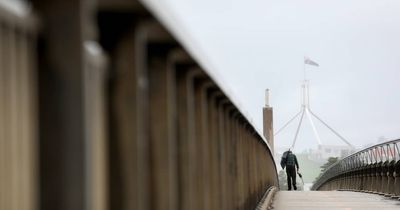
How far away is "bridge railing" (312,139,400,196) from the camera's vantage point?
23.3 m

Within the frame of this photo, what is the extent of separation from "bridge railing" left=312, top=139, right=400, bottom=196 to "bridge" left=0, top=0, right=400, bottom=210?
16.6 m

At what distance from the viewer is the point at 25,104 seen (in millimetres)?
3498

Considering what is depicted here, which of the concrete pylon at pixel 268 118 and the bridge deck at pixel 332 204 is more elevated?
the concrete pylon at pixel 268 118

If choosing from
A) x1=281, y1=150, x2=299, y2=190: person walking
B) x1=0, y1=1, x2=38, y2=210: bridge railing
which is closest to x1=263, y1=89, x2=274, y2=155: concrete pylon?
x1=281, y1=150, x2=299, y2=190: person walking

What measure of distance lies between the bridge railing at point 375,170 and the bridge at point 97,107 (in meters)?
16.6

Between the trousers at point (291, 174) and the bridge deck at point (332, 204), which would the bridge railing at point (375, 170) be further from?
the trousers at point (291, 174)

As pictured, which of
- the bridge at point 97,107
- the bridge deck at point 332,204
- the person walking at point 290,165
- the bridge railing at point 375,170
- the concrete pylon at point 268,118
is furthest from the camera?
the concrete pylon at point 268,118

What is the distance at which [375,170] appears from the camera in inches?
1101

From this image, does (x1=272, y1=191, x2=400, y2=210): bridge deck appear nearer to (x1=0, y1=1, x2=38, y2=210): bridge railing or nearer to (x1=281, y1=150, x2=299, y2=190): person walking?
(x1=281, y1=150, x2=299, y2=190): person walking

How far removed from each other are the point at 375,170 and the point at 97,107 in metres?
24.5

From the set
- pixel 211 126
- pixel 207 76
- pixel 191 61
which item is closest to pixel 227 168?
pixel 211 126

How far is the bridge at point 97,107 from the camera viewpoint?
343cm

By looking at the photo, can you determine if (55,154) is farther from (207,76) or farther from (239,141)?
(239,141)

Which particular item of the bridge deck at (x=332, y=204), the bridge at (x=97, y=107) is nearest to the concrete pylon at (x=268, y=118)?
the bridge deck at (x=332, y=204)
